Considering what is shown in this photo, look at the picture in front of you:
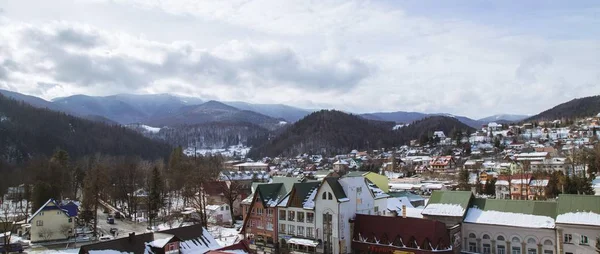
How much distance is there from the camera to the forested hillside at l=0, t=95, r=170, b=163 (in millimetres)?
146375

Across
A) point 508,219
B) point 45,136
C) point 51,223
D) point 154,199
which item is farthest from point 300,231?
point 45,136

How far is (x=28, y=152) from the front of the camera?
147500mm

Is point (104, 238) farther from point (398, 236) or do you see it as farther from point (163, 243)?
point (398, 236)

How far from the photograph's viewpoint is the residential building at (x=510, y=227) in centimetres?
3484

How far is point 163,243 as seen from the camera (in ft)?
108

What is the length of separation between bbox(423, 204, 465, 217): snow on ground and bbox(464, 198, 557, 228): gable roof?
79 cm

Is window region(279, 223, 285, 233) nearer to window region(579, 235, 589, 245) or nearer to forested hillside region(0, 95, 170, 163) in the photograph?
window region(579, 235, 589, 245)

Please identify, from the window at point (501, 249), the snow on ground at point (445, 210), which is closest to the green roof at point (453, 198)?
the snow on ground at point (445, 210)

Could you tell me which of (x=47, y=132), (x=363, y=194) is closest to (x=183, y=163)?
(x=363, y=194)

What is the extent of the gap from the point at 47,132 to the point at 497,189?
15753 cm

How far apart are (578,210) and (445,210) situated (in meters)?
10.0

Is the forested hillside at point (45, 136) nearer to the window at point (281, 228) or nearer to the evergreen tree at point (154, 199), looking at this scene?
the evergreen tree at point (154, 199)

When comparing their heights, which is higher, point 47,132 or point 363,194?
point 47,132

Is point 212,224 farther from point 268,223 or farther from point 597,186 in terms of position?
point 597,186
